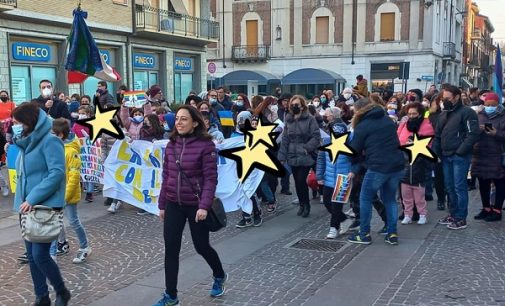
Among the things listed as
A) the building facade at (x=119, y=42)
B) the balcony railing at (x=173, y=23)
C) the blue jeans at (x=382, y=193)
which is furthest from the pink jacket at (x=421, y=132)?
the balcony railing at (x=173, y=23)

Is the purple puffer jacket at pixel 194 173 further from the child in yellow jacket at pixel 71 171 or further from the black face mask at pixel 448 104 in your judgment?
the black face mask at pixel 448 104

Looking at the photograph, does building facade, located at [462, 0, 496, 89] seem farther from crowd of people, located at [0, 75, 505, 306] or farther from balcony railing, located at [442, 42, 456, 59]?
crowd of people, located at [0, 75, 505, 306]

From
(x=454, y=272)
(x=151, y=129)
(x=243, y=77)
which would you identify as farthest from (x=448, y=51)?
(x=454, y=272)

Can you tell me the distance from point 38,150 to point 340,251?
3.70 meters

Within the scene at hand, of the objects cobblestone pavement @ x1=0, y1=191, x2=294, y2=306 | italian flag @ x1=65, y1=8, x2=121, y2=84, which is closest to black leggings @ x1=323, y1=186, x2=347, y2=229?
cobblestone pavement @ x1=0, y1=191, x2=294, y2=306

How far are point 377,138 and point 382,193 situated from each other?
2.59 feet

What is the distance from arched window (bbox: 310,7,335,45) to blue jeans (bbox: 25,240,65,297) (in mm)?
38922

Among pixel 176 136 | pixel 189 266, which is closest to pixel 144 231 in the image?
pixel 189 266

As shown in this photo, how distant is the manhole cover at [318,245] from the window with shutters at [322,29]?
120ft

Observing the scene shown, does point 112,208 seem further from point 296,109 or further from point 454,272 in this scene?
point 454,272

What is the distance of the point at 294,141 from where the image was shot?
27.2ft

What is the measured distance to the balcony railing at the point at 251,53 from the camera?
43281 mm

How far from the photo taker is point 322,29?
4216cm

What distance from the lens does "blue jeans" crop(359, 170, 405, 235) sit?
6633 mm
